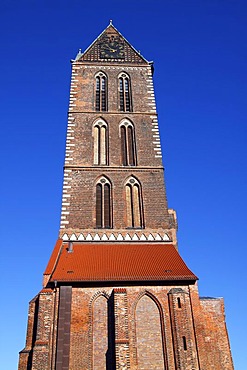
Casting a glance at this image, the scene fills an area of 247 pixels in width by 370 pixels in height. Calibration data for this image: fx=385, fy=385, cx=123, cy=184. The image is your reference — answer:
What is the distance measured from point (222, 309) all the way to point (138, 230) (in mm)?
5900

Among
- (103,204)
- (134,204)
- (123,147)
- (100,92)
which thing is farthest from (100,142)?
(134,204)

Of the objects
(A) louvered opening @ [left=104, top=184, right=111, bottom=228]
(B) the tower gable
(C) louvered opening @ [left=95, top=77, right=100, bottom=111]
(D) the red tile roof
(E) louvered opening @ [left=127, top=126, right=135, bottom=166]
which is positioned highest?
(B) the tower gable

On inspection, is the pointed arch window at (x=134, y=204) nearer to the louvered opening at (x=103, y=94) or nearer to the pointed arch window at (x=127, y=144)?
the pointed arch window at (x=127, y=144)

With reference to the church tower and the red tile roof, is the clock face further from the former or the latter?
the red tile roof

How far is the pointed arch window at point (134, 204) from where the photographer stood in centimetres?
2092

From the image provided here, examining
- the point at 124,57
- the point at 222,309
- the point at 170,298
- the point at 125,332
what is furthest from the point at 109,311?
the point at 124,57

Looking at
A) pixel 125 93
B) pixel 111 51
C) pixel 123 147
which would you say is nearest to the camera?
pixel 123 147

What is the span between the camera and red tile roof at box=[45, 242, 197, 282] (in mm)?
16438

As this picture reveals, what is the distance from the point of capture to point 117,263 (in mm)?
17562

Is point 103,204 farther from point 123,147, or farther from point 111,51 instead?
point 111,51

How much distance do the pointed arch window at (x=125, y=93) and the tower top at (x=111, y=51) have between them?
1478 millimetres

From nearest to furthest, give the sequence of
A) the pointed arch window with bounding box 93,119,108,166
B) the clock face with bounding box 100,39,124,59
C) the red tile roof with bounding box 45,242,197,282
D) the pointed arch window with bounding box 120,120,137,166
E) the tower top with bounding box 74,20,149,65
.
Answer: the red tile roof with bounding box 45,242,197,282, the pointed arch window with bounding box 93,119,108,166, the pointed arch window with bounding box 120,120,137,166, the tower top with bounding box 74,20,149,65, the clock face with bounding box 100,39,124,59

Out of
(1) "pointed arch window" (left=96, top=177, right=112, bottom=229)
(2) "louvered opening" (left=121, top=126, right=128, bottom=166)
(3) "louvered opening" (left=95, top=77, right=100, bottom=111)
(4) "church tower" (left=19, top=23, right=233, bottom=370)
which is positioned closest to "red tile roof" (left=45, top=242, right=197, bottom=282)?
(4) "church tower" (left=19, top=23, right=233, bottom=370)

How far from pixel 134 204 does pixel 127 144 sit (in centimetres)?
425
